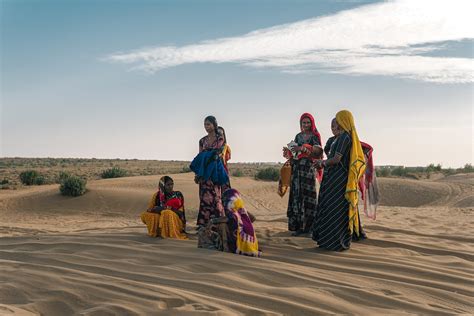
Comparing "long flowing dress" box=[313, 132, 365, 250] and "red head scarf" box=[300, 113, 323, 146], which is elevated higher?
"red head scarf" box=[300, 113, 323, 146]

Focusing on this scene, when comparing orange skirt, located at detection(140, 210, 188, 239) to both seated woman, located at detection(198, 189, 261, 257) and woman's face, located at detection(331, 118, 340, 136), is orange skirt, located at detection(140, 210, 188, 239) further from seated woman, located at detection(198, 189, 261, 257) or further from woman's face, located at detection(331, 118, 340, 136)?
woman's face, located at detection(331, 118, 340, 136)

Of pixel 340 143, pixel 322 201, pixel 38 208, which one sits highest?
pixel 340 143

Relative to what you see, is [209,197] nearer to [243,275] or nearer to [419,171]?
[243,275]

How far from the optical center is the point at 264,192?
2011cm

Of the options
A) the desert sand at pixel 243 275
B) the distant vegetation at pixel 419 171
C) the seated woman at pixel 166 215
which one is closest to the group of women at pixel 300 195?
the seated woman at pixel 166 215

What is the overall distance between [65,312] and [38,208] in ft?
43.3

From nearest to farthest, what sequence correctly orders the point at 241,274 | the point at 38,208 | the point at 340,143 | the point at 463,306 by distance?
1. the point at 463,306
2. the point at 241,274
3. the point at 340,143
4. the point at 38,208

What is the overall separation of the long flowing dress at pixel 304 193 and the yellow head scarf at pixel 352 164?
1.27 meters

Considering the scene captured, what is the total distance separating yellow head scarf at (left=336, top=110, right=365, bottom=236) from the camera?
23.3ft

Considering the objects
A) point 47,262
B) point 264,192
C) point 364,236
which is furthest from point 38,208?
point 364,236

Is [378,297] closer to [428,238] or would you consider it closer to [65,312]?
[65,312]

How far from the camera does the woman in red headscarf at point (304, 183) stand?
8477 mm

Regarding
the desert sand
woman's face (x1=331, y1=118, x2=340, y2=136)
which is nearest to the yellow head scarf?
woman's face (x1=331, y1=118, x2=340, y2=136)

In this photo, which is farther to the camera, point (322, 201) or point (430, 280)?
point (322, 201)
